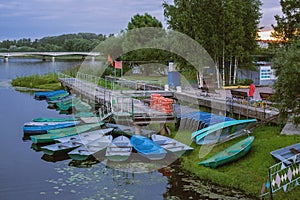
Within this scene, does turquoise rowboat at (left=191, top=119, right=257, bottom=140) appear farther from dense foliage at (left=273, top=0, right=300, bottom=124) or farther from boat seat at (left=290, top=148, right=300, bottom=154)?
dense foliage at (left=273, top=0, right=300, bottom=124)

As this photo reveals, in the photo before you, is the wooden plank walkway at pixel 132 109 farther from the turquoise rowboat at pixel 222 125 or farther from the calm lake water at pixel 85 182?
the calm lake water at pixel 85 182

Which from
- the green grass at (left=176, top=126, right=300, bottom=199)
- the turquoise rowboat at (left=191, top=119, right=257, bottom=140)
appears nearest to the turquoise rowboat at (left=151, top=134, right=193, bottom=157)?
the green grass at (left=176, top=126, right=300, bottom=199)

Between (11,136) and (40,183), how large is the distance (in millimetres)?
9361

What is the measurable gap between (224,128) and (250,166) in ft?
10.4

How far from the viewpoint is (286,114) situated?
11531 mm

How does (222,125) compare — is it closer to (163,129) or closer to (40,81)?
(163,129)

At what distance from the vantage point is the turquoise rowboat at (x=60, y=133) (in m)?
20.2

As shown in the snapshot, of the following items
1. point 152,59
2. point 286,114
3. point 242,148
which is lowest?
point 242,148

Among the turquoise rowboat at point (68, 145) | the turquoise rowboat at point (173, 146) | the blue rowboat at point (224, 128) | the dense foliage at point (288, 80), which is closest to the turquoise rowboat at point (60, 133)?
the turquoise rowboat at point (68, 145)

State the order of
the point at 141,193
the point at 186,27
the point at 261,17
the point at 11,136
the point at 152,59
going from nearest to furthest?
the point at 141,193 < the point at 11,136 < the point at 186,27 < the point at 261,17 < the point at 152,59

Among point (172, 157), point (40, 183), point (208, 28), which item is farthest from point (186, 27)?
point (40, 183)

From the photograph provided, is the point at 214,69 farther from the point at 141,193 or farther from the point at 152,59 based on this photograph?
the point at 141,193

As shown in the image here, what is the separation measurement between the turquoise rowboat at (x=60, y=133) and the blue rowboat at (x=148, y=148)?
4.38 metres

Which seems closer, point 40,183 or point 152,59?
point 40,183
